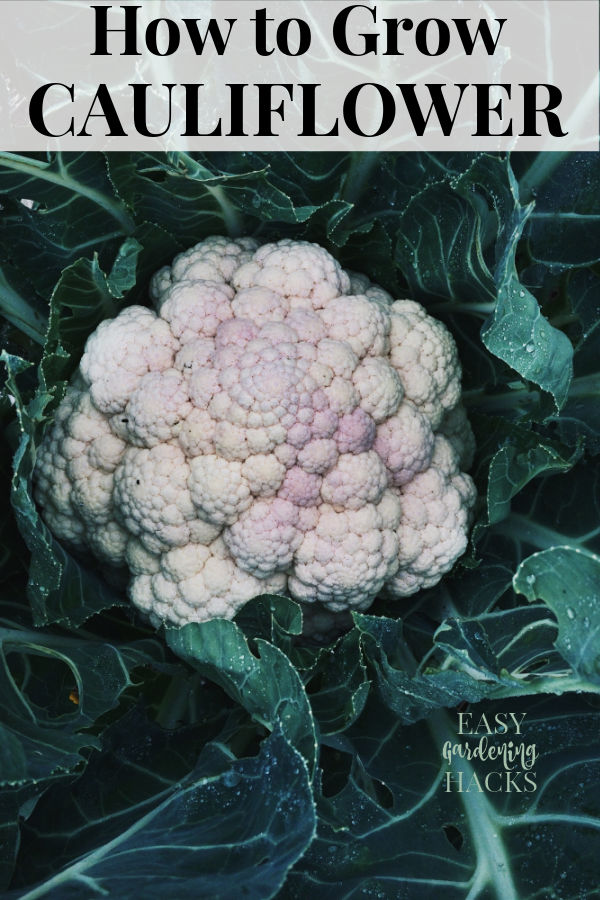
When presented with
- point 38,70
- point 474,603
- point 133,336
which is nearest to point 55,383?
point 133,336

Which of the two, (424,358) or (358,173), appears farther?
(358,173)

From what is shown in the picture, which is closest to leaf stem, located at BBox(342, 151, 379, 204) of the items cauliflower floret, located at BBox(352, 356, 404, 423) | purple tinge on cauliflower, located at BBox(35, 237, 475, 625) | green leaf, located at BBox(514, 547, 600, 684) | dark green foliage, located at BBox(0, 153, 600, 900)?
dark green foliage, located at BBox(0, 153, 600, 900)

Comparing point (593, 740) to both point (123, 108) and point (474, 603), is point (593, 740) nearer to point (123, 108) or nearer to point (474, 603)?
point (474, 603)

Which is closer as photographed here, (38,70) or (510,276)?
(510,276)

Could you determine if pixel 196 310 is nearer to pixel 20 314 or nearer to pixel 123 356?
pixel 123 356

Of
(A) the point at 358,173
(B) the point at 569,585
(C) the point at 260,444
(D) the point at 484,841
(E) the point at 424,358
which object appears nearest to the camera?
(B) the point at 569,585

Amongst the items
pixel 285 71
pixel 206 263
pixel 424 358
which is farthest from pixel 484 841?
pixel 285 71

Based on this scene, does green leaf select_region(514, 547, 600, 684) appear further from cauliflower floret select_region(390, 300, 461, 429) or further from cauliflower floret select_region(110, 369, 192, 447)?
cauliflower floret select_region(110, 369, 192, 447)

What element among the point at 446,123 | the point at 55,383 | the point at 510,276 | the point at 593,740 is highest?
the point at 446,123
